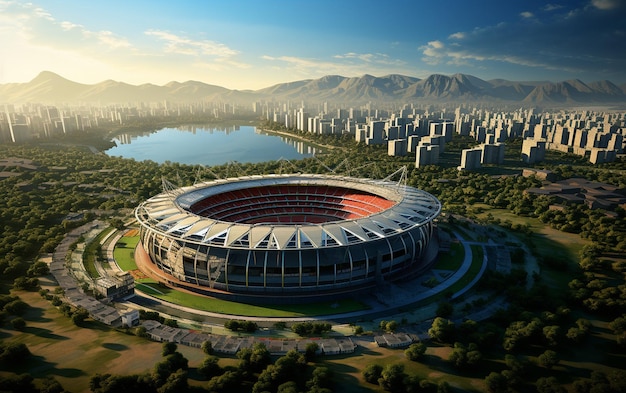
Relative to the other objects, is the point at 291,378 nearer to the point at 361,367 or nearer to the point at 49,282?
the point at 361,367

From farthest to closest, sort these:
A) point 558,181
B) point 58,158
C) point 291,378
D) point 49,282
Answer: point 58,158 < point 558,181 < point 49,282 < point 291,378

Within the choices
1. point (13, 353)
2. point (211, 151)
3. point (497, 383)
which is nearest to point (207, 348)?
point (13, 353)

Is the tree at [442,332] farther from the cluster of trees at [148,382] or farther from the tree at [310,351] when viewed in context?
the cluster of trees at [148,382]

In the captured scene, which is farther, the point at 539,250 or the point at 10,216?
the point at 10,216

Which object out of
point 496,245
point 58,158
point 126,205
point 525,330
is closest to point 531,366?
point 525,330

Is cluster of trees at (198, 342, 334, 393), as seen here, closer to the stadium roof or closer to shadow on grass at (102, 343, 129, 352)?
shadow on grass at (102, 343, 129, 352)

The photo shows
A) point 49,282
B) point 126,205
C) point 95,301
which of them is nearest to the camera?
point 95,301

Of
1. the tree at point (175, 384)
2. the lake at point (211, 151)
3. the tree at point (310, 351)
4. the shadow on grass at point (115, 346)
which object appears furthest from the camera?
the lake at point (211, 151)

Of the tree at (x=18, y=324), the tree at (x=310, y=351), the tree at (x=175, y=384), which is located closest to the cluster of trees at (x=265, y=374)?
the tree at (x=310, y=351)
